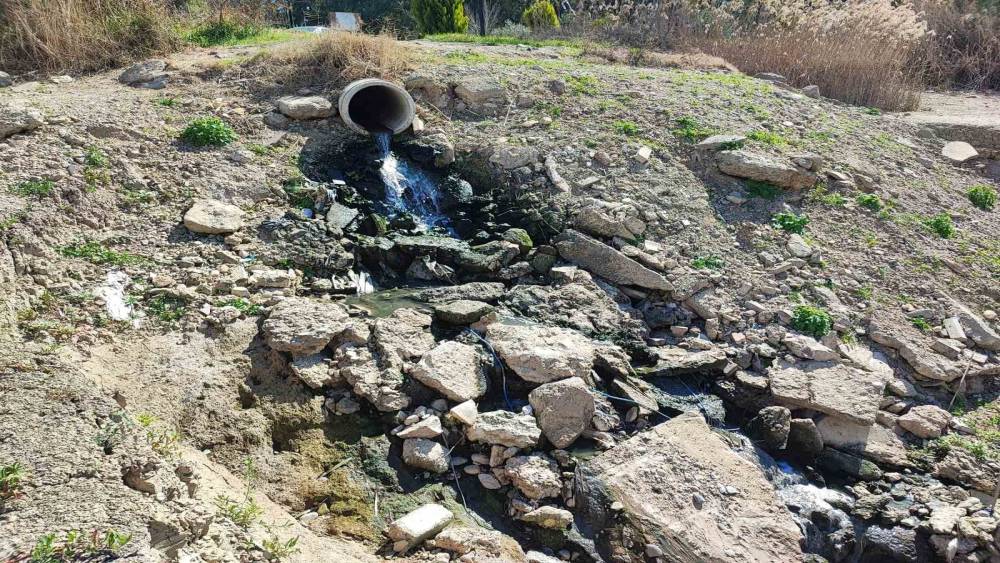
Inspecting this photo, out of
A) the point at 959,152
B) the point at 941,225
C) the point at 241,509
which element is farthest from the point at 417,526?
the point at 959,152

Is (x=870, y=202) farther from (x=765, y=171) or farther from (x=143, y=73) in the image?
(x=143, y=73)

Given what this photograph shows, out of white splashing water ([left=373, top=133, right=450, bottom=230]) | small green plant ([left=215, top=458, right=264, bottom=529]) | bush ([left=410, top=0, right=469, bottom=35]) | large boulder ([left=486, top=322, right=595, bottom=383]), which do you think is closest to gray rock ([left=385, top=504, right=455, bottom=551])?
small green plant ([left=215, top=458, right=264, bottom=529])

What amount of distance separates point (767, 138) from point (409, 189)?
13.9 ft

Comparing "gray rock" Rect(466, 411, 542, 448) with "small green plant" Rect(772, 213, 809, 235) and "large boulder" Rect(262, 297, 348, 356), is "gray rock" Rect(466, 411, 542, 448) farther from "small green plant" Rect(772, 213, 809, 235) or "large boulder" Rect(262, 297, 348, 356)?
"small green plant" Rect(772, 213, 809, 235)

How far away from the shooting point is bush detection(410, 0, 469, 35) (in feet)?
48.6

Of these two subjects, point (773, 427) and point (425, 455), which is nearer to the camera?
point (425, 455)

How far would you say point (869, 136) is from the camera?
8766mm

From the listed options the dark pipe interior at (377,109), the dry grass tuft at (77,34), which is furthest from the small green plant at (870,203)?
the dry grass tuft at (77,34)

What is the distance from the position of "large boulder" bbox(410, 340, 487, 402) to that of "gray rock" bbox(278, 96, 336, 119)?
3912 millimetres

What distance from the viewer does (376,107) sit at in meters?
8.34

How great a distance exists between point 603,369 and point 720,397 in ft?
3.33

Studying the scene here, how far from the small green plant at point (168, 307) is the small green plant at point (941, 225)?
7320mm

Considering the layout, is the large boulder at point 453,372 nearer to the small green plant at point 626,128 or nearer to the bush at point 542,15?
the small green plant at point 626,128

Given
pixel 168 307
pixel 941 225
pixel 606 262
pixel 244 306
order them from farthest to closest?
1. pixel 941 225
2. pixel 606 262
3. pixel 244 306
4. pixel 168 307
